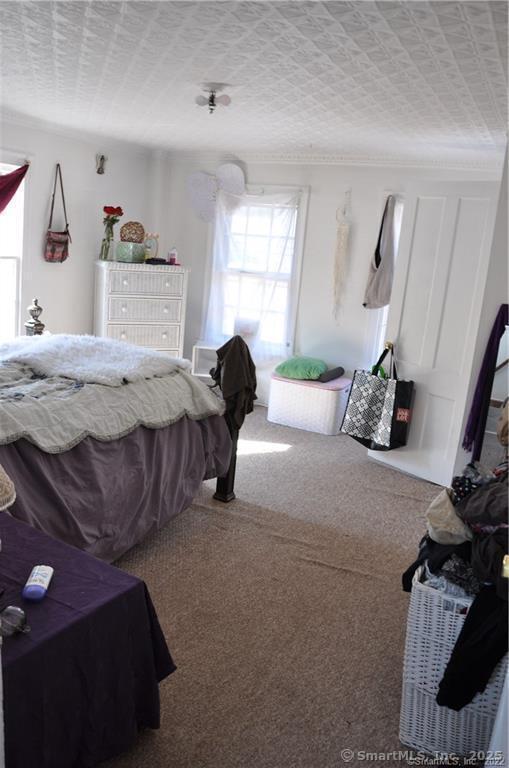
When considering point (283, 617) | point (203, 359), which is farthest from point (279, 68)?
point (203, 359)

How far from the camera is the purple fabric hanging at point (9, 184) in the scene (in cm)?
482

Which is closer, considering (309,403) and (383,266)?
(383,266)

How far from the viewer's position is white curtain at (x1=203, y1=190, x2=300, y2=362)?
5.95 meters

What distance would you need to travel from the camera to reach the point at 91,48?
289 cm

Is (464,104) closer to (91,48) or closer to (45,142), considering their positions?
(91,48)

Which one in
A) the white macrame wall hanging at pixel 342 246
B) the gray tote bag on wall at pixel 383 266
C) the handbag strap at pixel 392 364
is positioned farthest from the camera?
the white macrame wall hanging at pixel 342 246

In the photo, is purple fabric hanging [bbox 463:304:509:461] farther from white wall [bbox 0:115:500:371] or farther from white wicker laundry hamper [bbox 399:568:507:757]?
white wicker laundry hamper [bbox 399:568:507:757]

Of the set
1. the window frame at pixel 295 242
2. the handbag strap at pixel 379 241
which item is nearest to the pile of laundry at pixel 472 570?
the handbag strap at pixel 379 241

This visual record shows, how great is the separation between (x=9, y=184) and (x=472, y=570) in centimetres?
433

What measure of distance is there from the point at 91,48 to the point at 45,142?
8.20ft

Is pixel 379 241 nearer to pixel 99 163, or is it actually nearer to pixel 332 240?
pixel 332 240

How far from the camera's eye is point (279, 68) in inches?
116

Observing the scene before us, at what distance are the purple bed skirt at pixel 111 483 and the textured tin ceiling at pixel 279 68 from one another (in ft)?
5.72

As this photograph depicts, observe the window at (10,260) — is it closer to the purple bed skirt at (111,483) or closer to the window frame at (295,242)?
the window frame at (295,242)
